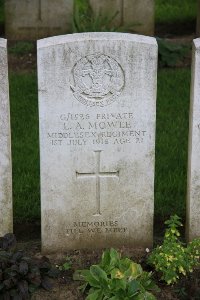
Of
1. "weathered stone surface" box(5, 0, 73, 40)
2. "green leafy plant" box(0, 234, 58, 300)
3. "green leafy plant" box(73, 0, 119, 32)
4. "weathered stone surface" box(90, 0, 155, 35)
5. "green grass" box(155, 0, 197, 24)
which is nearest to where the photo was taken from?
"green leafy plant" box(0, 234, 58, 300)

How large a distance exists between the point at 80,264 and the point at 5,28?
5870 mm

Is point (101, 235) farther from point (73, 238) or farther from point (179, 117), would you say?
point (179, 117)

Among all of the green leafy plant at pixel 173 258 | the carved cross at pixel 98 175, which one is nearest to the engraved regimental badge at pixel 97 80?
the carved cross at pixel 98 175

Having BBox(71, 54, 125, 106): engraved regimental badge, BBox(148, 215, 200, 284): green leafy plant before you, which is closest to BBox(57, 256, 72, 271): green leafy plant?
BBox(148, 215, 200, 284): green leafy plant

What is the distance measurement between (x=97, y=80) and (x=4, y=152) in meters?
0.80

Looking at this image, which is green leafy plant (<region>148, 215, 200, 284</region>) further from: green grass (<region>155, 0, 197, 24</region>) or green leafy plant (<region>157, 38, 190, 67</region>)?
green grass (<region>155, 0, 197, 24</region>)

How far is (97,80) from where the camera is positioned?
5.32 m

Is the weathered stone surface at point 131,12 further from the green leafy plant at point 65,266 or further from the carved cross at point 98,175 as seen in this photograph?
the green leafy plant at point 65,266

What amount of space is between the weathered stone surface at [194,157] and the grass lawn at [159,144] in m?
0.62

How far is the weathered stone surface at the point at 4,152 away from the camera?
5.24m

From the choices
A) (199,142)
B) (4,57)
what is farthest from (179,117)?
(4,57)

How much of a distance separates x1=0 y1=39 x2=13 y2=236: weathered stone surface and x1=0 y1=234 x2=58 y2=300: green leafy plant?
0.34 meters

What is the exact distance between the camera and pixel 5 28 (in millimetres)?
10719

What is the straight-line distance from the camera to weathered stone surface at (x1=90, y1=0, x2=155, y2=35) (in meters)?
10.6
